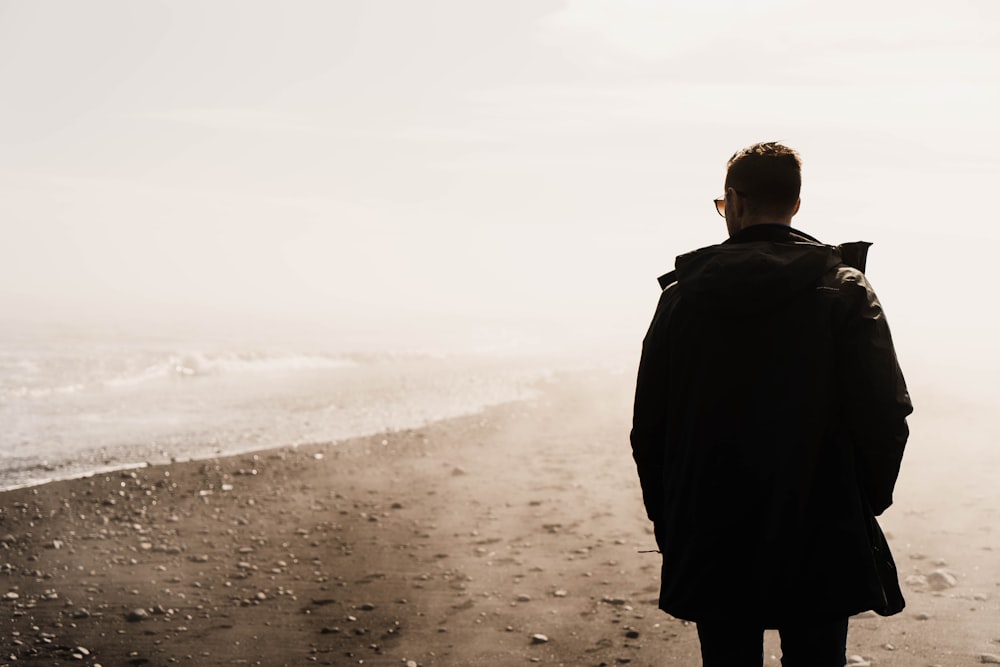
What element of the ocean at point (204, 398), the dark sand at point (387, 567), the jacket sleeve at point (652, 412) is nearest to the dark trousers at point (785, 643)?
Answer: the dark sand at point (387, 567)

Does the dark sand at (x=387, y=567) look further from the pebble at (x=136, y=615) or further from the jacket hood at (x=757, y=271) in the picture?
the jacket hood at (x=757, y=271)

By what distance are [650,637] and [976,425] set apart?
1312cm

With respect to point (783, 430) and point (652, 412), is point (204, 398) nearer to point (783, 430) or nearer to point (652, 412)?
point (652, 412)

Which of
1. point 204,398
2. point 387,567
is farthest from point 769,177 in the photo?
point 204,398

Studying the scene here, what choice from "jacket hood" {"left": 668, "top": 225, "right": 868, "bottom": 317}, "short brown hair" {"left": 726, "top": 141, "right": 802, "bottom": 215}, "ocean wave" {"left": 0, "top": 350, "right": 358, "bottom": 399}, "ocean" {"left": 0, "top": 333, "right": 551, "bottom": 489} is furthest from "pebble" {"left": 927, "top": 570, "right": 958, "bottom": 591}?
"ocean wave" {"left": 0, "top": 350, "right": 358, "bottom": 399}

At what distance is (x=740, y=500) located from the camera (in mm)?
3025

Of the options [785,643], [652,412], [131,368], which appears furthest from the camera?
[131,368]

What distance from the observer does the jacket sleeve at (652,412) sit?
3184 mm

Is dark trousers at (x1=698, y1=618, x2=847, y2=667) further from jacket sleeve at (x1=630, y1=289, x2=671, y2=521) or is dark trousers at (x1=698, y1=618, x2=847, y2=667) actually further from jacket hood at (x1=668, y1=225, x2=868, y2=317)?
jacket hood at (x1=668, y1=225, x2=868, y2=317)

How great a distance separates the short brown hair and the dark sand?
1230mm

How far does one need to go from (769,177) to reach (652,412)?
2.99 ft

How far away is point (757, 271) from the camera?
2945 millimetres

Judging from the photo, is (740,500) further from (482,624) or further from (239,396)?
(239,396)

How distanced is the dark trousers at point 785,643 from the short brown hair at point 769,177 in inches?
55.7
